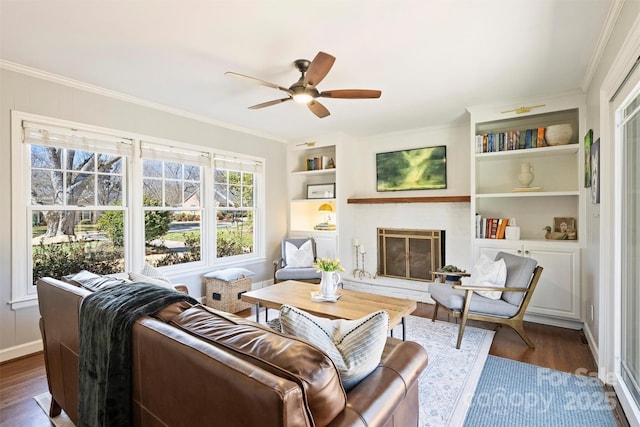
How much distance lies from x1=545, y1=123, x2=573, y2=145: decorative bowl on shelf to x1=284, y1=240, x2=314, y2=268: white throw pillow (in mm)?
3217

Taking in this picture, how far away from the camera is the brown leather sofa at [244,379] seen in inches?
30.3

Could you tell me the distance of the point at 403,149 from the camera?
4.75m

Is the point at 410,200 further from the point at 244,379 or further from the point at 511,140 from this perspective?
the point at 244,379

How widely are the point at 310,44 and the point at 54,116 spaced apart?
242 cm

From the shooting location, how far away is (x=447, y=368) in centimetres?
243

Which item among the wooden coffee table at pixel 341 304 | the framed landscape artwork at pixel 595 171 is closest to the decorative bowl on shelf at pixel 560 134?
the framed landscape artwork at pixel 595 171

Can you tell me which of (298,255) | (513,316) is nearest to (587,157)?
(513,316)

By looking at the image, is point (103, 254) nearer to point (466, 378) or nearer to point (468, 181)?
point (466, 378)

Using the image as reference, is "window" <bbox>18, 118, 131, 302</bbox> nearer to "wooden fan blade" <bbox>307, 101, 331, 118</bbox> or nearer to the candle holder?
"wooden fan blade" <bbox>307, 101, 331, 118</bbox>

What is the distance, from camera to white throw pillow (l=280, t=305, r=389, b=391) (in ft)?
3.60

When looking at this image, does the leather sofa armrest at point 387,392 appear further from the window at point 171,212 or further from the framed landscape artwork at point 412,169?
the framed landscape artwork at point 412,169

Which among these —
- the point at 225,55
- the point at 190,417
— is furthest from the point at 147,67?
the point at 190,417

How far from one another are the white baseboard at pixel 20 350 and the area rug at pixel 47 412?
2.65 ft

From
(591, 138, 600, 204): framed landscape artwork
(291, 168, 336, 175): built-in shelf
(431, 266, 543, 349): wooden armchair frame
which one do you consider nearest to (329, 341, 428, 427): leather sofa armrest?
(431, 266, 543, 349): wooden armchair frame
